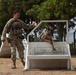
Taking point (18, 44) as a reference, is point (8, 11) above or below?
above

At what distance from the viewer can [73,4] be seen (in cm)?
1955

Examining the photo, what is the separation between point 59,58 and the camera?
34.6ft

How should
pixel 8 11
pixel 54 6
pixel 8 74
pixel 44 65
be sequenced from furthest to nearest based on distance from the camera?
pixel 8 11
pixel 54 6
pixel 44 65
pixel 8 74

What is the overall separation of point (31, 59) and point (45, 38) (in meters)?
0.83

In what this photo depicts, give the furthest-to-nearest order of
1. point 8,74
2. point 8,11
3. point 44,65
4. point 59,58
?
point 8,11, point 44,65, point 59,58, point 8,74

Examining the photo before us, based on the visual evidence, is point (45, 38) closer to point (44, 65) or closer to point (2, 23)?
point (44, 65)

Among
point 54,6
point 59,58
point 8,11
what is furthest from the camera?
point 8,11

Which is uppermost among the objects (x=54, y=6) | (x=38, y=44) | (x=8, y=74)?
(x=54, y=6)

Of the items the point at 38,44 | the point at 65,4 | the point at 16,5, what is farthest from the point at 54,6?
the point at 38,44

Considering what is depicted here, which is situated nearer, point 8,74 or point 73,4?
point 8,74

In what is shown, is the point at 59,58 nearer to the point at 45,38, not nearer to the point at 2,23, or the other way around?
the point at 45,38

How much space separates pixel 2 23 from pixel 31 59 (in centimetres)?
1913

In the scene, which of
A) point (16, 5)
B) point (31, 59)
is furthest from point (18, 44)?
point (16, 5)

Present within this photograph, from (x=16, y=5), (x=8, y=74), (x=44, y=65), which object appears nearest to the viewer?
(x=8, y=74)
